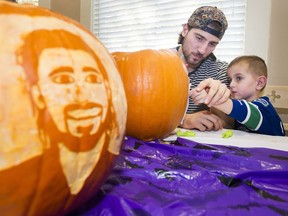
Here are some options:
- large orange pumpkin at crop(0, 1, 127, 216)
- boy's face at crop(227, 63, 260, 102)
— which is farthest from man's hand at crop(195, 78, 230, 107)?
large orange pumpkin at crop(0, 1, 127, 216)

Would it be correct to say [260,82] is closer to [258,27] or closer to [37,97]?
[258,27]

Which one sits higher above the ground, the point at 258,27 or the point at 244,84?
the point at 258,27

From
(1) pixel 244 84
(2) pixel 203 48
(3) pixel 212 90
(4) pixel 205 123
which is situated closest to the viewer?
(3) pixel 212 90

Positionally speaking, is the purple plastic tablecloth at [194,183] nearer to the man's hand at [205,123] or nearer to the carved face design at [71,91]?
the carved face design at [71,91]

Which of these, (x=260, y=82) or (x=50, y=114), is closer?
(x=50, y=114)

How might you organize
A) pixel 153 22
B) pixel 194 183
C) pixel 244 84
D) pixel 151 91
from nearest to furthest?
pixel 194 183
pixel 151 91
pixel 244 84
pixel 153 22

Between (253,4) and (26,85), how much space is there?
4.51ft

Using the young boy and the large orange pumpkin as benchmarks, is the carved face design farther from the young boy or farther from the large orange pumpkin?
the young boy

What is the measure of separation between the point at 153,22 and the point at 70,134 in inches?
66.9

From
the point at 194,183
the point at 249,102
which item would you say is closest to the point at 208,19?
the point at 249,102

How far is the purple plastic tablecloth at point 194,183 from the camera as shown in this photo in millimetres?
337

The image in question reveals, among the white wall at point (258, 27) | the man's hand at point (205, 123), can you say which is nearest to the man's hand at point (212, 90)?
the man's hand at point (205, 123)

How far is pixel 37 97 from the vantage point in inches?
10.9

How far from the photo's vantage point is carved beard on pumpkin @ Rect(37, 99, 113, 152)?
0.92 feet
